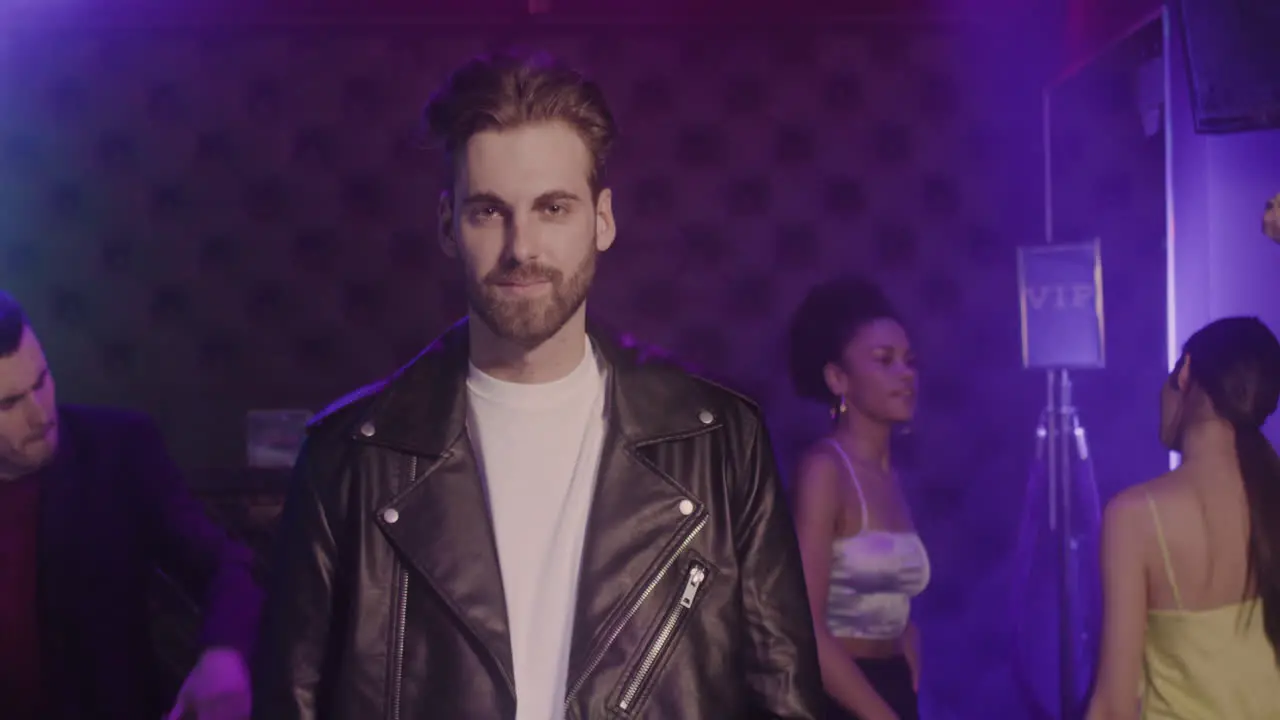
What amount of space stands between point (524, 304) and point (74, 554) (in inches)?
37.6

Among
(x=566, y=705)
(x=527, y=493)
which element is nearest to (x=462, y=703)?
(x=566, y=705)

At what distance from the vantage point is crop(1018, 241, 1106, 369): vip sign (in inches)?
86.3

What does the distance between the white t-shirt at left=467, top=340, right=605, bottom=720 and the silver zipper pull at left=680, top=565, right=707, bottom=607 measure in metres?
0.12

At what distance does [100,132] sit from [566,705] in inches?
77.8

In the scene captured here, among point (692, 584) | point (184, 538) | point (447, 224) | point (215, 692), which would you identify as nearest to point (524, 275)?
point (447, 224)

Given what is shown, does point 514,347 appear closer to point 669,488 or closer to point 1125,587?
point 669,488

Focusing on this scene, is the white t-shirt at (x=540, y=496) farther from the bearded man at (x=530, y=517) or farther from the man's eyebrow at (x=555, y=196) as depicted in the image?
the man's eyebrow at (x=555, y=196)

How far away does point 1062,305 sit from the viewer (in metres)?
2.22

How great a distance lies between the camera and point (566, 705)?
113cm

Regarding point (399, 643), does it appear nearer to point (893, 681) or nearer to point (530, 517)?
point (530, 517)

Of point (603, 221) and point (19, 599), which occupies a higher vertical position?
point (603, 221)

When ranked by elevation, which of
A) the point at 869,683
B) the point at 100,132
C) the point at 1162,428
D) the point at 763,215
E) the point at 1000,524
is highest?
the point at 100,132

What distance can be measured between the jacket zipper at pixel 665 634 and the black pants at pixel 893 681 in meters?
0.97

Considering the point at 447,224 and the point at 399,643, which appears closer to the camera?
the point at 399,643
